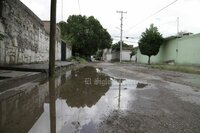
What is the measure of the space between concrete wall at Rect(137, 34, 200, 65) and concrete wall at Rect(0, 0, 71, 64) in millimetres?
19992

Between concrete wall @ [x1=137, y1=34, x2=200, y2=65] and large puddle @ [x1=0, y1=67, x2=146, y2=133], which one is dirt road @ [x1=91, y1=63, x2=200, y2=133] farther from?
concrete wall @ [x1=137, y1=34, x2=200, y2=65]

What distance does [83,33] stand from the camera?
55188 millimetres

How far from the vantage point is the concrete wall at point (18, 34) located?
12156 mm

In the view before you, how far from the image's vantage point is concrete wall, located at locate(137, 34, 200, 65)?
31.3 m

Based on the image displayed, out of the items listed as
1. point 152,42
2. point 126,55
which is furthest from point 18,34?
point 126,55

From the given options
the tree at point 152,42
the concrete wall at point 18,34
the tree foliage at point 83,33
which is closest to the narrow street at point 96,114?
the concrete wall at point 18,34

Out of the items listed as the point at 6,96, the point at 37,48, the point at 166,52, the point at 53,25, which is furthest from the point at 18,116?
the point at 166,52

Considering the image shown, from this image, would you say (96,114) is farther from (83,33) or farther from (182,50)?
(83,33)

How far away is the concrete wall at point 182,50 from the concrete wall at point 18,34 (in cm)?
1999

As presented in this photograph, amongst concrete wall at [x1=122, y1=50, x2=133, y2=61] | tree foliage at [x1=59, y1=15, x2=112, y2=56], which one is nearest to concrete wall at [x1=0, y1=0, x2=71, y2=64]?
tree foliage at [x1=59, y1=15, x2=112, y2=56]

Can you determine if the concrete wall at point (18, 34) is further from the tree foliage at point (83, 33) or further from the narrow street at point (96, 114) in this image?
the tree foliage at point (83, 33)

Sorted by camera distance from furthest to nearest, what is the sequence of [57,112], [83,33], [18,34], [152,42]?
[83,33] → [152,42] → [18,34] → [57,112]

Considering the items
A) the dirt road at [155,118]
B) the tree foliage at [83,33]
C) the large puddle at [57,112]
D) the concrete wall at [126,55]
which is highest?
the tree foliage at [83,33]

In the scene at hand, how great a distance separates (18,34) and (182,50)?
87.9 feet
